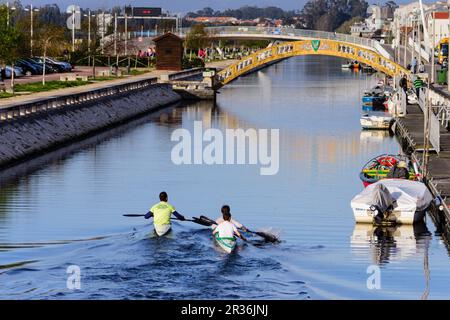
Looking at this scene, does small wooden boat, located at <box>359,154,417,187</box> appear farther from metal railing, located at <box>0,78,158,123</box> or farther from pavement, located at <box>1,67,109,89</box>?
pavement, located at <box>1,67,109,89</box>

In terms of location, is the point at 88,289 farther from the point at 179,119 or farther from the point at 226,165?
the point at 179,119

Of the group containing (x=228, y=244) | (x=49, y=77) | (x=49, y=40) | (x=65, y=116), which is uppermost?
(x=49, y=40)

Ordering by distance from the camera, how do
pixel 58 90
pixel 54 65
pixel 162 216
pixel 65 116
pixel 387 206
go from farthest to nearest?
1. pixel 54 65
2. pixel 58 90
3. pixel 65 116
4. pixel 387 206
5. pixel 162 216

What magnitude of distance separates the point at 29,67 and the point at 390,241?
81.7 metres

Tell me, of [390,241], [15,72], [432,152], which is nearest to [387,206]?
[390,241]

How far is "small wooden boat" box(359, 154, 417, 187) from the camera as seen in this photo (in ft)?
167

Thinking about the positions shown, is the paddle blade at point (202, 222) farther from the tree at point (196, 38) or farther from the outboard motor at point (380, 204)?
the tree at point (196, 38)

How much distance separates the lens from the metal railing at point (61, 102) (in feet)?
216

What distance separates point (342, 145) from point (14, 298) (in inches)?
1728

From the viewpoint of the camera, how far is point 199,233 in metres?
40.3

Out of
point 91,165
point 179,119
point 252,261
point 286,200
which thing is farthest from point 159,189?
point 179,119

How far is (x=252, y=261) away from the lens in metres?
36.0

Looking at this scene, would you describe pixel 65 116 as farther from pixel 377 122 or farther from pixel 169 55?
pixel 169 55
